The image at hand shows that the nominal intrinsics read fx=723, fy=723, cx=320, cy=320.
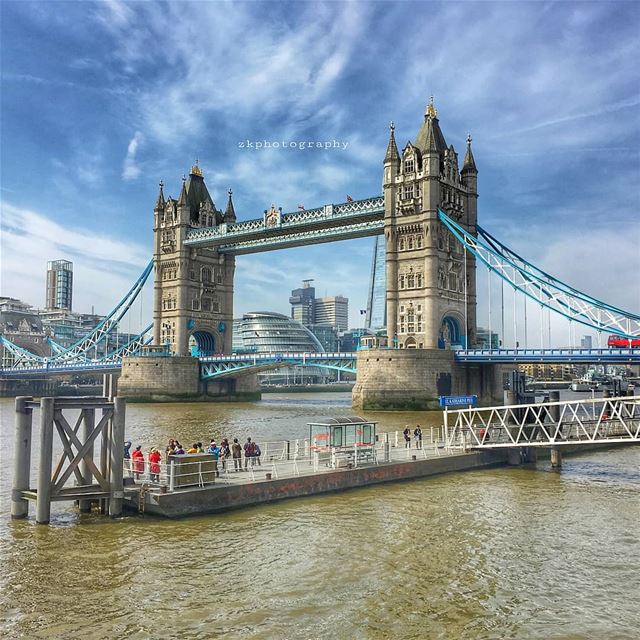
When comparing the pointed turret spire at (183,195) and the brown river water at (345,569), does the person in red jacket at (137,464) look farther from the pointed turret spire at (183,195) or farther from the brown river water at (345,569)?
the pointed turret spire at (183,195)

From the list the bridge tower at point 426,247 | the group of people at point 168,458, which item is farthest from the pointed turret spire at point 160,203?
the group of people at point 168,458

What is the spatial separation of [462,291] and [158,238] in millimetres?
53167

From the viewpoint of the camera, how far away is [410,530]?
23750mm

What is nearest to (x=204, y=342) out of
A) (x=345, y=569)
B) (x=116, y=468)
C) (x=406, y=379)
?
(x=406, y=379)

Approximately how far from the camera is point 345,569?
19.5m

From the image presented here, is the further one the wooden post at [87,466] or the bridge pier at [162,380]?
the bridge pier at [162,380]

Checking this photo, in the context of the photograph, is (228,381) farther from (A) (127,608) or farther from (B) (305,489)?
(A) (127,608)

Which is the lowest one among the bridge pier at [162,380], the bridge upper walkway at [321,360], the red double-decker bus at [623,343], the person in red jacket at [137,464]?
the person in red jacket at [137,464]

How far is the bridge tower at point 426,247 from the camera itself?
8706 centimetres

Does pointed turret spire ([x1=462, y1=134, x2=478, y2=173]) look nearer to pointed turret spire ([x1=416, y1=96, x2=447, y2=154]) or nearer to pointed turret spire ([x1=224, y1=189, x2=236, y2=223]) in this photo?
pointed turret spire ([x1=416, y1=96, x2=447, y2=154])

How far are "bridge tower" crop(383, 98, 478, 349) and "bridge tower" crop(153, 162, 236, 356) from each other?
35507mm

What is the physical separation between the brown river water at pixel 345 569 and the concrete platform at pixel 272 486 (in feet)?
1.99

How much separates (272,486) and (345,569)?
8268 millimetres

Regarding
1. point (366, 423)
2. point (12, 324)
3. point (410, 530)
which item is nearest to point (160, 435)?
point (366, 423)
